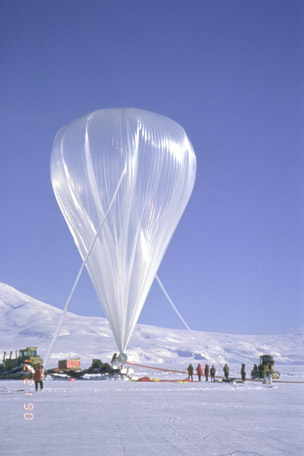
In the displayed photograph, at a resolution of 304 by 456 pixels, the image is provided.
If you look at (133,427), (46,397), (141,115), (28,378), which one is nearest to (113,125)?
(141,115)

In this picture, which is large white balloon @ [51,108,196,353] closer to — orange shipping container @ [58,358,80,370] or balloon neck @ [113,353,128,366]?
balloon neck @ [113,353,128,366]

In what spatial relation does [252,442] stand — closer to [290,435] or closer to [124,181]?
[290,435]

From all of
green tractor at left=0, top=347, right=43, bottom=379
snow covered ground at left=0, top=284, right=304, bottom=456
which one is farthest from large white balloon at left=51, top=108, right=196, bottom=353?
green tractor at left=0, top=347, right=43, bottom=379

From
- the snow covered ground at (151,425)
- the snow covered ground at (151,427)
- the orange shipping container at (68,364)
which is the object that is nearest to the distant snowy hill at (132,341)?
the orange shipping container at (68,364)

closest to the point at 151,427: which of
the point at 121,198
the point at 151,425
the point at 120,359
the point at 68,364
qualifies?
the point at 151,425

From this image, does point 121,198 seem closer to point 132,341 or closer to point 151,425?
point 151,425

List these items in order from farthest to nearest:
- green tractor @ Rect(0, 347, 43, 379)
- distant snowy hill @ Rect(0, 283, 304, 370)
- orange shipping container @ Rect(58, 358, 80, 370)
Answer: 1. distant snowy hill @ Rect(0, 283, 304, 370)
2. orange shipping container @ Rect(58, 358, 80, 370)
3. green tractor @ Rect(0, 347, 43, 379)

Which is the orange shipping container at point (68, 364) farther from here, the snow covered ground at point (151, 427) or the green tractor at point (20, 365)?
the snow covered ground at point (151, 427)
